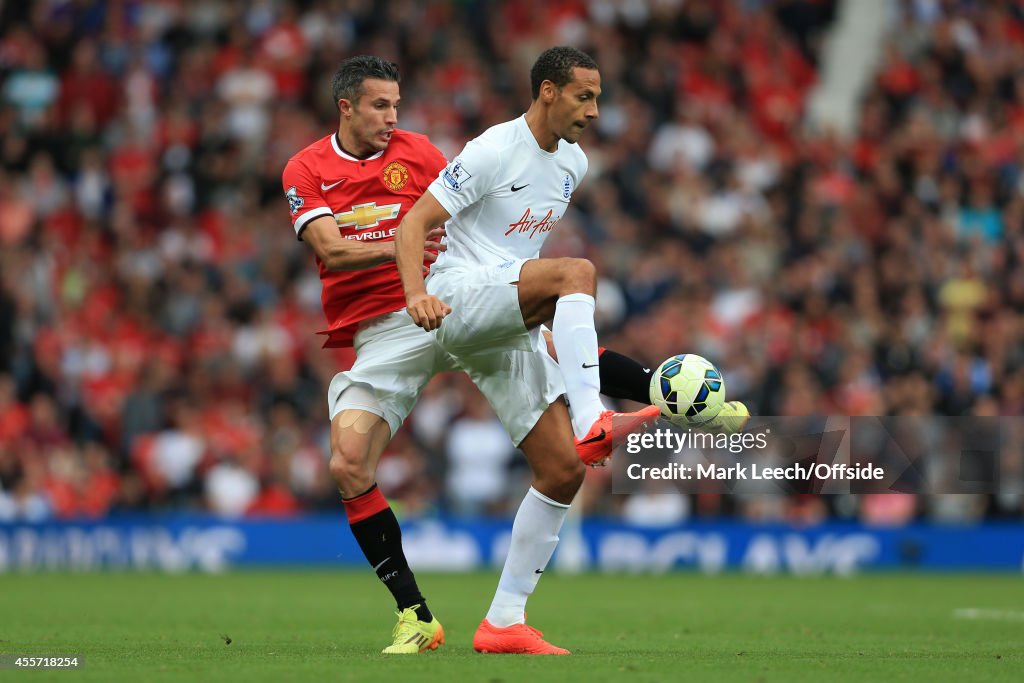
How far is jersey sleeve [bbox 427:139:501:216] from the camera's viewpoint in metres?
7.47

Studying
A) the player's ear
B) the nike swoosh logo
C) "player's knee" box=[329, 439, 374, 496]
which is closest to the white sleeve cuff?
"player's knee" box=[329, 439, 374, 496]

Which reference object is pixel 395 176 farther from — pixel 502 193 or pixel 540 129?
pixel 540 129

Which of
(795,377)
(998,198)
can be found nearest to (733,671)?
(795,377)

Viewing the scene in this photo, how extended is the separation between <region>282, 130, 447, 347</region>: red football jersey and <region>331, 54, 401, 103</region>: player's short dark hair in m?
0.30

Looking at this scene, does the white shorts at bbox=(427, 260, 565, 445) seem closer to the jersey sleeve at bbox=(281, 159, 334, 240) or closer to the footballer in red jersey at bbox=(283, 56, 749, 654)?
the footballer in red jersey at bbox=(283, 56, 749, 654)

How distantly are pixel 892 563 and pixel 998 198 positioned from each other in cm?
533

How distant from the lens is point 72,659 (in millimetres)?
7078

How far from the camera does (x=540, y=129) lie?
7711mm

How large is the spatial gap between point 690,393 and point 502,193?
4.60 ft

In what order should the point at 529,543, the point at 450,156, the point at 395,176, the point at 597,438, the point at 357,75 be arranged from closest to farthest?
the point at 597,438 → the point at 529,543 → the point at 357,75 → the point at 395,176 → the point at 450,156

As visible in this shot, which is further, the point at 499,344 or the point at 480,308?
the point at 499,344

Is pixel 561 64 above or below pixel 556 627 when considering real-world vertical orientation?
above

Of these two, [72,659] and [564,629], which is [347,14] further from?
[72,659]

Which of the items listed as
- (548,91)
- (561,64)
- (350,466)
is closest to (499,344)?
(350,466)
